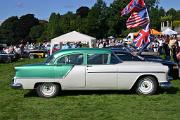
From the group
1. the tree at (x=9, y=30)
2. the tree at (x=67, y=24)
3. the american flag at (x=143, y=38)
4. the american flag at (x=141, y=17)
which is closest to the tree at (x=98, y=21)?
the tree at (x=67, y=24)

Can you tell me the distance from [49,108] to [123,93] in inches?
122

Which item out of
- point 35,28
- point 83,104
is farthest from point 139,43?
point 35,28

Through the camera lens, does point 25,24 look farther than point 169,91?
Yes

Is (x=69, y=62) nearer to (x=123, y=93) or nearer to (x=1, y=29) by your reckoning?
(x=123, y=93)

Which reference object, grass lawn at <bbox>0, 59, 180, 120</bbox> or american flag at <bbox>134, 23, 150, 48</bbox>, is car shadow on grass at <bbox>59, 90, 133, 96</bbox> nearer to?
grass lawn at <bbox>0, 59, 180, 120</bbox>

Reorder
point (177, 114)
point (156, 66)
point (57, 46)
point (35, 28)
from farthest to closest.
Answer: point (35, 28)
point (57, 46)
point (156, 66)
point (177, 114)

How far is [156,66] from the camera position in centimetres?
1247

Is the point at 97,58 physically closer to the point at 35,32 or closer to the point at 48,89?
the point at 48,89

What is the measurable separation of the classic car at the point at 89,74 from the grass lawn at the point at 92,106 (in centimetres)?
32

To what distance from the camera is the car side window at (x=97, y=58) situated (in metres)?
12.5

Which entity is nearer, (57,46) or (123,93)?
(123,93)

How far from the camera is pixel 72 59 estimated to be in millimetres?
12555

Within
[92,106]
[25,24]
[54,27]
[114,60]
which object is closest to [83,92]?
[114,60]

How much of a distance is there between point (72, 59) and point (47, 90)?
117 cm
